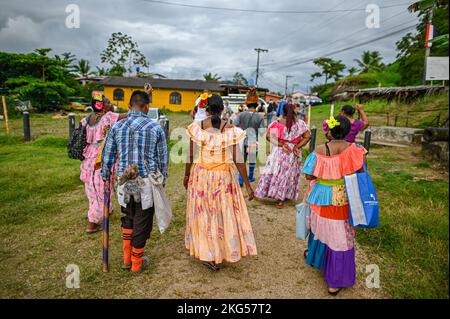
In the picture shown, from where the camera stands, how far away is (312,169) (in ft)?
9.51

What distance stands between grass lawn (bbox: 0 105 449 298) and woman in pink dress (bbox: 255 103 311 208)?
4.58ft

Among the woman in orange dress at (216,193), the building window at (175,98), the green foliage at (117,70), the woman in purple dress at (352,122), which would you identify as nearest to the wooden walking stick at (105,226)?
the woman in orange dress at (216,193)

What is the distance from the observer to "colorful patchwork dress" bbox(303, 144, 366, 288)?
2803 mm

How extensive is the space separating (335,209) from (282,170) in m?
2.43

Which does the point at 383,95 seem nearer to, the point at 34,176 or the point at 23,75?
the point at 34,176

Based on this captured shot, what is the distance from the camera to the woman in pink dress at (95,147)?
3883 millimetres

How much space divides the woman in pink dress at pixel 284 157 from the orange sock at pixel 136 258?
281 centimetres

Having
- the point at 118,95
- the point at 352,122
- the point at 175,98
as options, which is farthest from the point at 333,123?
the point at 118,95

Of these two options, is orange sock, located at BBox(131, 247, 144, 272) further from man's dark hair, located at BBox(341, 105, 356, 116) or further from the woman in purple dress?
man's dark hair, located at BBox(341, 105, 356, 116)

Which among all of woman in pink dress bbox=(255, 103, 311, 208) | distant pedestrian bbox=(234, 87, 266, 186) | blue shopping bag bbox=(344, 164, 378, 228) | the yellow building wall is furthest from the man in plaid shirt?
the yellow building wall
